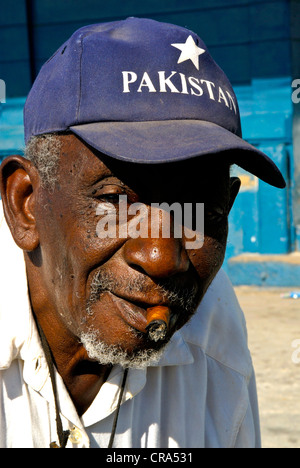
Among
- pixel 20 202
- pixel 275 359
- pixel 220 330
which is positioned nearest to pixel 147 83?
pixel 20 202

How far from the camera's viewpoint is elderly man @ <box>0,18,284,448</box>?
1659 millimetres

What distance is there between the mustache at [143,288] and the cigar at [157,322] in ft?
0.08

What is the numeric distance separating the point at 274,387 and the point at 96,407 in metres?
2.94

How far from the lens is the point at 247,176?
25.5 feet

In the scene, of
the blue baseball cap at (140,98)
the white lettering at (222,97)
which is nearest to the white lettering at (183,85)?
the blue baseball cap at (140,98)

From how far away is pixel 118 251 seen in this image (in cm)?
167

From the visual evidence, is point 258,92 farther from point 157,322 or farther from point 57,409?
point 157,322

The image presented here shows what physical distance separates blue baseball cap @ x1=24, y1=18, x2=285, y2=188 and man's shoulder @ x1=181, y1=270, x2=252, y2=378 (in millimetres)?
631

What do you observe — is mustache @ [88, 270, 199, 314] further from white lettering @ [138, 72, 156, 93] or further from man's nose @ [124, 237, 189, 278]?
white lettering @ [138, 72, 156, 93]

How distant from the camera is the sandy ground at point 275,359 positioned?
4066 mm

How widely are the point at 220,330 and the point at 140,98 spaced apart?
36.0 inches

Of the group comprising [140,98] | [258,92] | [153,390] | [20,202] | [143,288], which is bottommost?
[153,390]

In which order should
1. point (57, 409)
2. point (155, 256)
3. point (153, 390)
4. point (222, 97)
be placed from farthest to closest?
1. point (153, 390)
2. point (57, 409)
3. point (222, 97)
4. point (155, 256)

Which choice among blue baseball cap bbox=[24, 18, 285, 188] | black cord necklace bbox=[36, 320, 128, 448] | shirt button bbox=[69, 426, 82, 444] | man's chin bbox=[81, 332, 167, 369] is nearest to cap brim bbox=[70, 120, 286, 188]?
blue baseball cap bbox=[24, 18, 285, 188]
